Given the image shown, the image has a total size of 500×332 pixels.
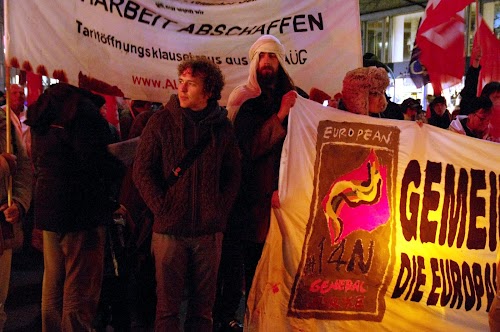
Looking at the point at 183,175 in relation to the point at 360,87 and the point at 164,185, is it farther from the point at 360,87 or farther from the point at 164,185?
the point at 360,87

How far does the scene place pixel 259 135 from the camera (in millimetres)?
4258

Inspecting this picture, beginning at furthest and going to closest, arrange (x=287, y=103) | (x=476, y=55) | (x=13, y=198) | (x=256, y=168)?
Answer: (x=476, y=55), (x=256, y=168), (x=287, y=103), (x=13, y=198)

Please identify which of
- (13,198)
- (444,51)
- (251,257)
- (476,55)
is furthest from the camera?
(476,55)

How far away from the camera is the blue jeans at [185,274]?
363 centimetres

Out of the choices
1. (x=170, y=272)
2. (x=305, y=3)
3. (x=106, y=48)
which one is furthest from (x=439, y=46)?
(x=170, y=272)

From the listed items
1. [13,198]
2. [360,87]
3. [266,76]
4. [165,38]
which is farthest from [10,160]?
[360,87]

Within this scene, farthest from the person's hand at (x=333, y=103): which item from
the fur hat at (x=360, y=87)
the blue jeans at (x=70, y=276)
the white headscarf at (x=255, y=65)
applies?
the blue jeans at (x=70, y=276)

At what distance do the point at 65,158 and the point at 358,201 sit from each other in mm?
2075

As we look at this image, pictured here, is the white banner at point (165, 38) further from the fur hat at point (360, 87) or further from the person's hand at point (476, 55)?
the person's hand at point (476, 55)

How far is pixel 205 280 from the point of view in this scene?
373 centimetres

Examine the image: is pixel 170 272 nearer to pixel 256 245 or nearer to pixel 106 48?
pixel 256 245

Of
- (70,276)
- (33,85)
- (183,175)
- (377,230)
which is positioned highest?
(33,85)

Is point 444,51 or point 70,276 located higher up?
point 444,51

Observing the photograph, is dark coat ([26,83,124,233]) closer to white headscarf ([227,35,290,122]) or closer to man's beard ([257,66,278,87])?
white headscarf ([227,35,290,122])
